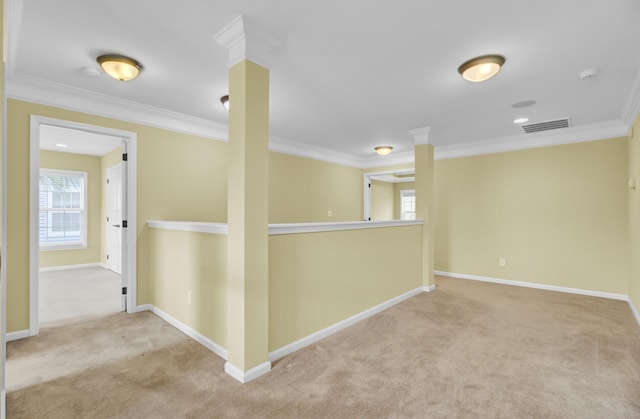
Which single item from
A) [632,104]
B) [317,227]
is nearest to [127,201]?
[317,227]

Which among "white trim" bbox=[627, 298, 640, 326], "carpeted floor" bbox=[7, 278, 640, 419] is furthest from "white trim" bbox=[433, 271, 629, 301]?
"carpeted floor" bbox=[7, 278, 640, 419]

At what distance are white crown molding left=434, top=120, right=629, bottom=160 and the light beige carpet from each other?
5.76 meters

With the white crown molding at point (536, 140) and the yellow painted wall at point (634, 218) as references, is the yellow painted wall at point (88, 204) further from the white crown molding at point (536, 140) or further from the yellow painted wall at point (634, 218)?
the yellow painted wall at point (634, 218)

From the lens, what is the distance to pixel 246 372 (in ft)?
7.02

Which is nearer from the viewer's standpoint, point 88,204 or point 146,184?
point 146,184

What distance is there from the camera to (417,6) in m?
1.91

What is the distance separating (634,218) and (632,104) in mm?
1325

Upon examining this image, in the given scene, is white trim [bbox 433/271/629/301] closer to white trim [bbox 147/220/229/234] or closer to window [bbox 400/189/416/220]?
window [bbox 400/189/416/220]

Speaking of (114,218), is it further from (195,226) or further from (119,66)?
(119,66)

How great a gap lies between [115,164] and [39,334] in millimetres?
3881

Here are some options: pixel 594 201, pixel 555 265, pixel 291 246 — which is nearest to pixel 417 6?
pixel 291 246

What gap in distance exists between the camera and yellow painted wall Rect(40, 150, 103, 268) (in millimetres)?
5996

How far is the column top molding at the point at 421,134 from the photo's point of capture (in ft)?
14.8

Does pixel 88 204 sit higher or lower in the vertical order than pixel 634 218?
higher
